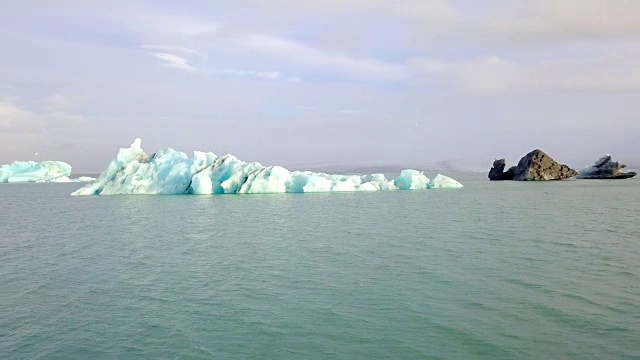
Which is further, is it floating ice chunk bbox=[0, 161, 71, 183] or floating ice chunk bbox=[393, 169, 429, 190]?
floating ice chunk bbox=[0, 161, 71, 183]

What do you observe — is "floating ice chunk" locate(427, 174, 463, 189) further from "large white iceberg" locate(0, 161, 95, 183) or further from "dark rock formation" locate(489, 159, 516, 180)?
"large white iceberg" locate(0, 161, 95, 183)

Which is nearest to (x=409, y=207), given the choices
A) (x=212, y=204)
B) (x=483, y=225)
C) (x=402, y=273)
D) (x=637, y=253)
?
(x=483, y=225)

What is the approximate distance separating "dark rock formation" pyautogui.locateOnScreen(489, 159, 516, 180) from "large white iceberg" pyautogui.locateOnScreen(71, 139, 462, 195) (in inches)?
1777

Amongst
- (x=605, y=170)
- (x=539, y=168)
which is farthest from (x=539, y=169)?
(x=605, y=170)

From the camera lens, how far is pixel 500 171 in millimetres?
79125

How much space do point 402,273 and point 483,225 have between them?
Result: 10.6 m

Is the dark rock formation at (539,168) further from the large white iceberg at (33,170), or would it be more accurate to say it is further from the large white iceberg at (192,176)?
the large white iceberg at (33,170)

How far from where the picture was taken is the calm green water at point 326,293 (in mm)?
6898

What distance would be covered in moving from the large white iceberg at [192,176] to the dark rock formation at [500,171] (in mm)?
45145

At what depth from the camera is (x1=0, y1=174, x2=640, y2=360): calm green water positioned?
22.6ft

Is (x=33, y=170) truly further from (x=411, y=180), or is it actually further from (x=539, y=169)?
(x=539, y=169)

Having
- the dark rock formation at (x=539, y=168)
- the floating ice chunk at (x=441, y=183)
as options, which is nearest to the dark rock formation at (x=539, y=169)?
the dark rock formation at (x=539, y=168)

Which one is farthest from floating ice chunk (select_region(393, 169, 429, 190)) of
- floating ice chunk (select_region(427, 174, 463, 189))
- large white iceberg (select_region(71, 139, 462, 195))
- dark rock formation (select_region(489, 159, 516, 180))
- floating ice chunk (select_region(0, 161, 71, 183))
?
floating ice chunk (select_region(0, 161, 71, 183))

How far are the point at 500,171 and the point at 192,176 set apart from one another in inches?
2199
